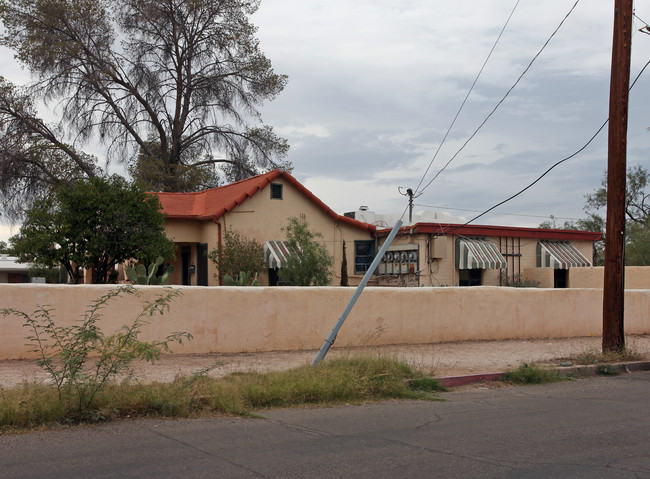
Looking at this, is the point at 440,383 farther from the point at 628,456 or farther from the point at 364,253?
the point at 364,253

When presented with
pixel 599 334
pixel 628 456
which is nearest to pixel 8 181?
pixel 599 334

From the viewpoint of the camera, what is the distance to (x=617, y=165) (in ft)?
44.4

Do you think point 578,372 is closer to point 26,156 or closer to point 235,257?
point 235,257

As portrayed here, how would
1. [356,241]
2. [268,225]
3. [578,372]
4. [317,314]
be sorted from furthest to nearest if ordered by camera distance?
[356,241] < [268,225] < [317,314] < [578,372]

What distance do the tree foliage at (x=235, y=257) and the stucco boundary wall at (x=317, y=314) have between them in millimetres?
10016

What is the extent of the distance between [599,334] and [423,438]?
13.4 meters

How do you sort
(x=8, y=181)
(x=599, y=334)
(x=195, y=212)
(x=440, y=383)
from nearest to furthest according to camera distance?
1. (x=440, y=383)
2. (x=599, y=334)
3. (x=195, y=212)
4. (x=8, y=181)

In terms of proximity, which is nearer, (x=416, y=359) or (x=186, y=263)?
(x=416, y=359)

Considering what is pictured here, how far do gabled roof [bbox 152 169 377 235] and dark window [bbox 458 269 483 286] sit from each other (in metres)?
4.19

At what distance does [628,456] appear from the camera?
648cm

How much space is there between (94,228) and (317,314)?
362 inches

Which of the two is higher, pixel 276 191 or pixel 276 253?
pixel 276 191

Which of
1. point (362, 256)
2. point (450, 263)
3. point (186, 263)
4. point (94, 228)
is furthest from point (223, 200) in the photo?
point (450, 263)

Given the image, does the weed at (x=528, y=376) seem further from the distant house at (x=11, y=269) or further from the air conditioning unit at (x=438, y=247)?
the distant house at (x=11, y=269)
